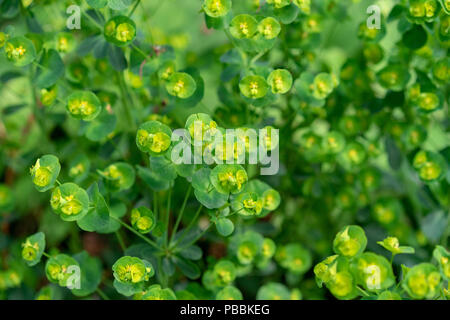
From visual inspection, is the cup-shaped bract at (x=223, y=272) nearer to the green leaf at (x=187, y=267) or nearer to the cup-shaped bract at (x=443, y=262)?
the green leaf at (x=187, y=267)

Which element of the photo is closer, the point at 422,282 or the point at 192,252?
the point at 422,282

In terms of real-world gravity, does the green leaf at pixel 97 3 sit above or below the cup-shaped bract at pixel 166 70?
above

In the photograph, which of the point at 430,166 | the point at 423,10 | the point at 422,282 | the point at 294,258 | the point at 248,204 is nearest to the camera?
the point at 422,282

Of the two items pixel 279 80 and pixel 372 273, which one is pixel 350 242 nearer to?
pixel 372 273

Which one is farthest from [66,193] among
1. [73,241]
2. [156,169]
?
[73,241]

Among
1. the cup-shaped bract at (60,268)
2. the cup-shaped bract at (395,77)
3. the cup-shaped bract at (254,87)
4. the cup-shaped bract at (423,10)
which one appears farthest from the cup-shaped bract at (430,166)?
the cup-shaped bract at (60,268)

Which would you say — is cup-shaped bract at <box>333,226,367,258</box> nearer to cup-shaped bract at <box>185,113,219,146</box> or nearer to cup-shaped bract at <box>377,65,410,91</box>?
cup-shaped bract at <box>185,113,219,146</box>

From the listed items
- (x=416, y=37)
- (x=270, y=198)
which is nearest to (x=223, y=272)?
(x=270, y=198)
